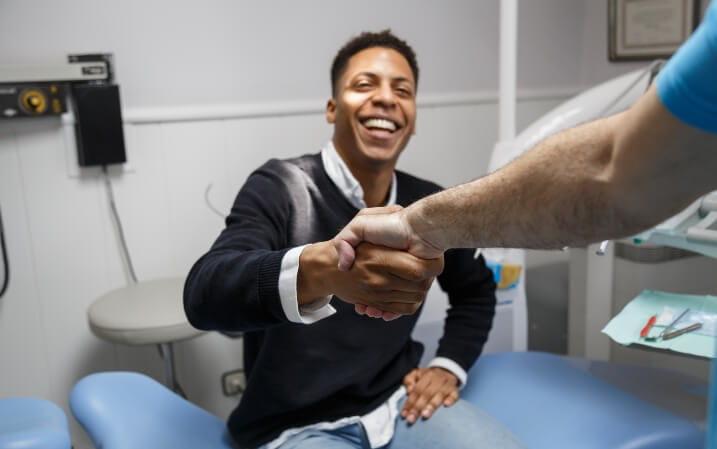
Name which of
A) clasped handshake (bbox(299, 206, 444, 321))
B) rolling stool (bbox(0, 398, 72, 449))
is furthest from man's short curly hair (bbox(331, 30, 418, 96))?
rolling stool (bbox(0, 398, 72, 449))

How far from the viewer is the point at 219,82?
210 cm

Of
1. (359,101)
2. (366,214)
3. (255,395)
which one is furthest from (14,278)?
(366,214)

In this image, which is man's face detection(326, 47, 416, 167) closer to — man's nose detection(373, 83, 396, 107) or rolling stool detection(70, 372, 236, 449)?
man's nose detection(373, 83, 396, 107)

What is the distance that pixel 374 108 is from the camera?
1421mm

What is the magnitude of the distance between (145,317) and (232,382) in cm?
60

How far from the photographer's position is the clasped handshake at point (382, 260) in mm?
951

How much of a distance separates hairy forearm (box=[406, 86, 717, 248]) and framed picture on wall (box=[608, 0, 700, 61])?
6.50 ft

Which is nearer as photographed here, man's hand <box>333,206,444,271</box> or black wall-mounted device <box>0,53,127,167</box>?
man's hand <box>333,206,444,271</box>

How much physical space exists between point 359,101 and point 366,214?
0.48 meters

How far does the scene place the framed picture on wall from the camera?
2.37 meters

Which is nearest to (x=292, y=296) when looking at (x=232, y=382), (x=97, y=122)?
(x=97, y=122)

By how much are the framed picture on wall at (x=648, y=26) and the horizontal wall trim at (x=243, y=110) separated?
600 millimetres

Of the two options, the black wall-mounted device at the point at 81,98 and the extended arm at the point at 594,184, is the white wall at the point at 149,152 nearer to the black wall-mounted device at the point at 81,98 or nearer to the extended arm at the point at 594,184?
the black wall-mounted device at the point at 81,98

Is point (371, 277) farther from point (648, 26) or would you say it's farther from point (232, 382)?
point (648, 26)
